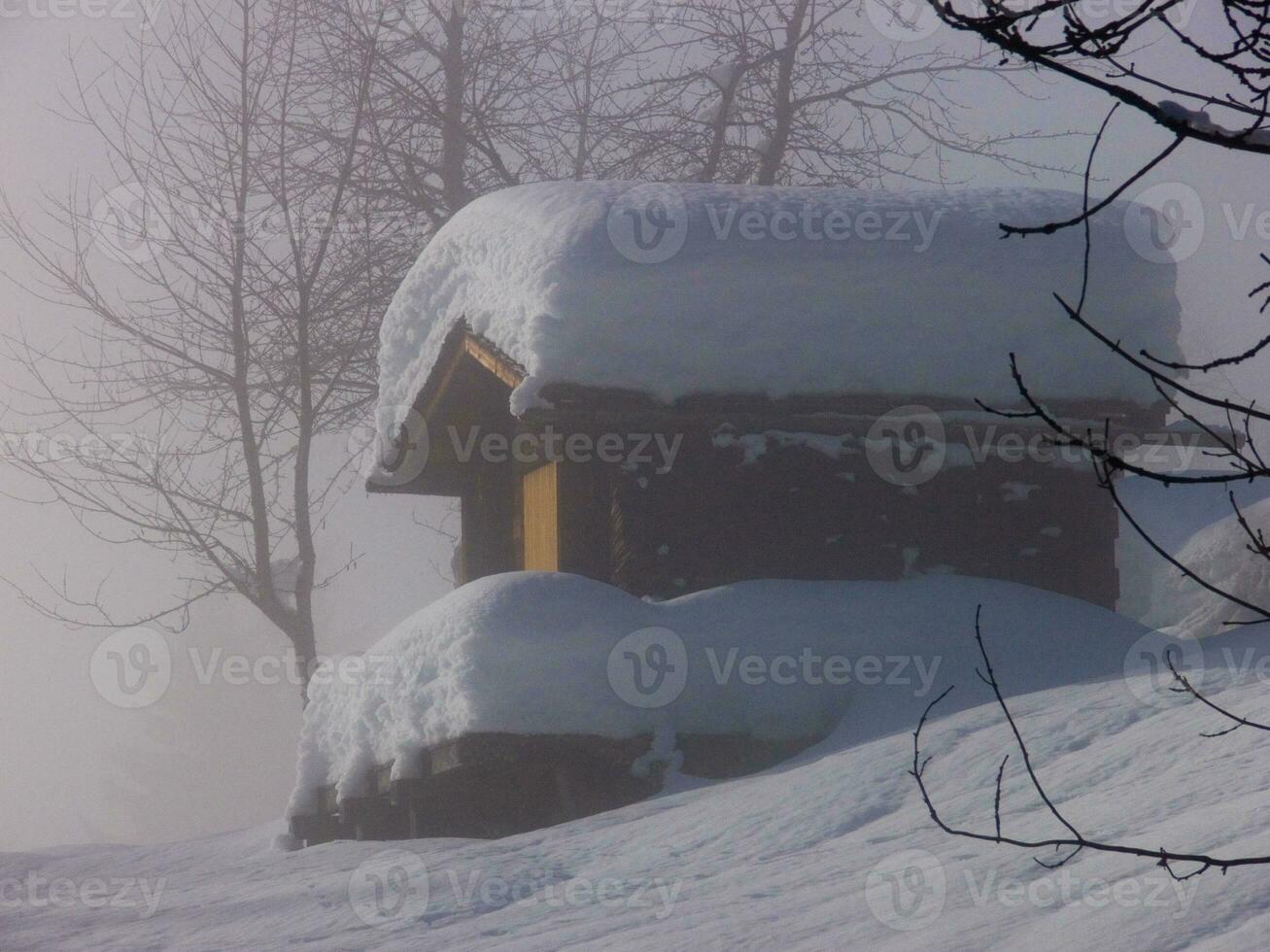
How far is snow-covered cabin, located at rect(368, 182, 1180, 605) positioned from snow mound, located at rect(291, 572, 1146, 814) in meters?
0.47

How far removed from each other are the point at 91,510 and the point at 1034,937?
500 inches

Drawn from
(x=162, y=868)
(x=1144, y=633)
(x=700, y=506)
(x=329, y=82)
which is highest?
(x=329, y=82)

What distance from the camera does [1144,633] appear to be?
647cm

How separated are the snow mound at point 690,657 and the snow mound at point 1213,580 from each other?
9.35 feet

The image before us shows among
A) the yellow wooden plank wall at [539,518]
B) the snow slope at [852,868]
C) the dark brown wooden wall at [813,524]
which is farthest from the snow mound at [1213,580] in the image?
the yellow wooden plank wall at [539,518]

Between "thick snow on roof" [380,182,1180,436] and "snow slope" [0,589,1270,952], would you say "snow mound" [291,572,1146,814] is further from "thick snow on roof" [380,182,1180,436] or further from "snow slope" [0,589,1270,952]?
"thick snow on roof" [380,182,1180,436]

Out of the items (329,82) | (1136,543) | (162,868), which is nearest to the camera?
(162,868)

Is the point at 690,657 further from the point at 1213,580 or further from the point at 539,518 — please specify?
the point at 1213,580

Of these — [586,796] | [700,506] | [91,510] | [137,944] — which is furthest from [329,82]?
[137,944]

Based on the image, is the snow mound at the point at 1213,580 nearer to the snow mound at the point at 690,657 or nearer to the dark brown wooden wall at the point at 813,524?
the dark brown wooden wall at the point at 813,524

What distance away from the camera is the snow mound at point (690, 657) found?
5660 millimetres

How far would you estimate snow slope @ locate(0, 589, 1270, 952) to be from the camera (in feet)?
10.3

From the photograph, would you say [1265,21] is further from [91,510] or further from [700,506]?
[91,510]

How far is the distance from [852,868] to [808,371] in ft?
10.5
